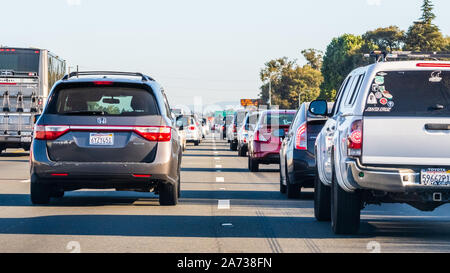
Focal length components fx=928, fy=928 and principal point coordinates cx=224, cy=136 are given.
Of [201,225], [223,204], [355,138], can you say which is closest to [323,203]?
[201,225]

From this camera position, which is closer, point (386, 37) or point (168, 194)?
point (168, 194)

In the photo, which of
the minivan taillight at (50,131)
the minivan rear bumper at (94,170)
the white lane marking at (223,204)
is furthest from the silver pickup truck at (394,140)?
the minivan taillight at (50,131)

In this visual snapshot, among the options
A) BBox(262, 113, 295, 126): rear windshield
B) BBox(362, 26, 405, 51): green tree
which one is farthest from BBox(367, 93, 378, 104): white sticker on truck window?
BBox(362, 26, 405, 51): green tree

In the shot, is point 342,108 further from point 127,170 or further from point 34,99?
point 34,99

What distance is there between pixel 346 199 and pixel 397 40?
106900 millimetres

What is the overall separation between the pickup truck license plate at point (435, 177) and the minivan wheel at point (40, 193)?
625 cm

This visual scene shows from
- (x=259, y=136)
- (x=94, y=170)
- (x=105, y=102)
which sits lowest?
(x=94, y=170)

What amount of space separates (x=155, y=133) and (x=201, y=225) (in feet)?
6.33

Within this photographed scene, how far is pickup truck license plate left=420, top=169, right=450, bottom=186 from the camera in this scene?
9258mm

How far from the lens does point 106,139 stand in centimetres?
1255

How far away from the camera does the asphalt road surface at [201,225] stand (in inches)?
365

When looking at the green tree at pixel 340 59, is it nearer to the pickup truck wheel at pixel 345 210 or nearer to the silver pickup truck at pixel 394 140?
the pickup truck wheel at pixel 345 210

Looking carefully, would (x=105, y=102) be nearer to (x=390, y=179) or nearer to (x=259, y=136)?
(x=390, y=179)
